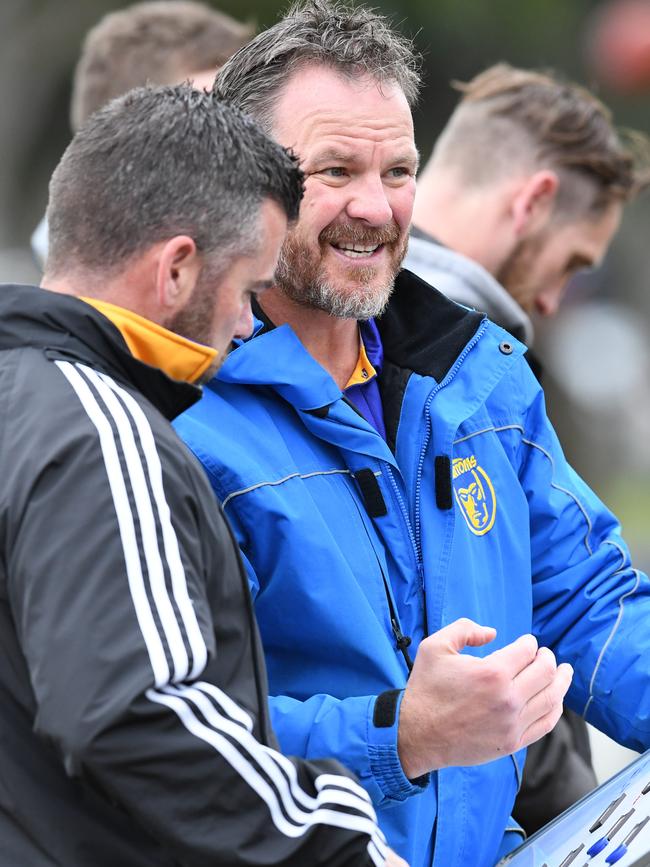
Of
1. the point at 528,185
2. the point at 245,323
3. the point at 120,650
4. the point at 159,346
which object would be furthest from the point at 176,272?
the point at 528,185

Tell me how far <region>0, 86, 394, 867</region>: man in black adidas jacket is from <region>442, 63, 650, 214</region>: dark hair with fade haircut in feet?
8.42

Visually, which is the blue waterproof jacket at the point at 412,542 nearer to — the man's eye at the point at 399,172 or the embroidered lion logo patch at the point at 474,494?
the embroidered lion logo patch at the point at 474,494

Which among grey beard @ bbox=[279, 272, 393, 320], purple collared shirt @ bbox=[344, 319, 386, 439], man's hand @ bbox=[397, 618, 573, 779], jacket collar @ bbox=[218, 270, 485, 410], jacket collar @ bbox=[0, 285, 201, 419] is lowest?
man's hand @ bbox=[397, 618, 573, 779]

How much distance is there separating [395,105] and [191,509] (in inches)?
41.4

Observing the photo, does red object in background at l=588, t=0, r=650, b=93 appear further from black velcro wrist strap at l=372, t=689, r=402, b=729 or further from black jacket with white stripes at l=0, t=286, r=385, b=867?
black jacket with white stripes at l=0, t=286, r=385, b=867

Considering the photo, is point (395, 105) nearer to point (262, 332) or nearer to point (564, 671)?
point (262, 332)

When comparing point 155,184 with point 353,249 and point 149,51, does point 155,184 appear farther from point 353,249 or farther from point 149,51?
point 149,51

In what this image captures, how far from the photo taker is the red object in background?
42.0 ft

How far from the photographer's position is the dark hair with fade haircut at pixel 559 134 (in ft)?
14.2

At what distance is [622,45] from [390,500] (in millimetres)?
11637

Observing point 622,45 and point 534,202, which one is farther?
point 622,45

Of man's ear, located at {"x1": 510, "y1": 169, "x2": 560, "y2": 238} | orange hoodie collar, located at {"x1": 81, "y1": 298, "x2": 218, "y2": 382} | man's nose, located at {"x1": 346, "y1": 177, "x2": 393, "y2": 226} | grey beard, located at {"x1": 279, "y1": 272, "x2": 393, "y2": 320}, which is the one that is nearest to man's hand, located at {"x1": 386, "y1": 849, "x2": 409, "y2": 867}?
orange hoodie collar, located at {"x1": 81, "y1": 298, "x2": 218, "y2": 382}

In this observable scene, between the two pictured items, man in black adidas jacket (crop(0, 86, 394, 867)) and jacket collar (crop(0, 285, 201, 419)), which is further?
jacket collar (crop(0, 285, 201, 419))

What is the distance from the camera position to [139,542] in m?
1.59
